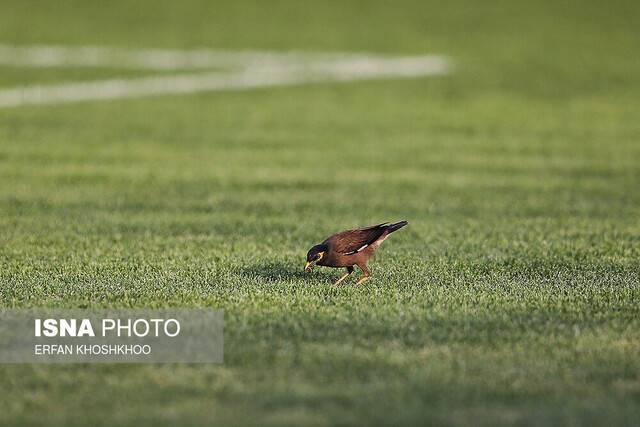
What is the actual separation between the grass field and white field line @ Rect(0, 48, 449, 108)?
1.05 metres

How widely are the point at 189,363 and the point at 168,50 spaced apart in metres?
24.9

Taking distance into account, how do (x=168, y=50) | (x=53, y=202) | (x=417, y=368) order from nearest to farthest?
1. (x=417, y=368)
2. (x=53, y=202)
3. (x=168, y=50)

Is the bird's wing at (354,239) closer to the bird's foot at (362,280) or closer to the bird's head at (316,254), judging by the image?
the bird's head at (316,254)

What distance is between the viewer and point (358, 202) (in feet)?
37.5

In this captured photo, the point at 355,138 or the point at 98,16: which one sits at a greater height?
the point at 98,16

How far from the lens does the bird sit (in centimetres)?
691

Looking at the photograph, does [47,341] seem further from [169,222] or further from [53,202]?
[53,202]

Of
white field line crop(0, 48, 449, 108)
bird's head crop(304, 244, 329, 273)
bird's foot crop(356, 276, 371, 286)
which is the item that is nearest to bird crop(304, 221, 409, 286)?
bird's head crop(304, 244, 329, 273)

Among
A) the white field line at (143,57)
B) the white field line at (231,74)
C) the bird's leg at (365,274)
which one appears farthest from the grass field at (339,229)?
the white field line at (143,57)

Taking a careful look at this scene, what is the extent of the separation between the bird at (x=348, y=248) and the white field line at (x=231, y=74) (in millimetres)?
14499

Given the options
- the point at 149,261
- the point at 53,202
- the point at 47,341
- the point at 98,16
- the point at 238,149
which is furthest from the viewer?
the point at 98,16

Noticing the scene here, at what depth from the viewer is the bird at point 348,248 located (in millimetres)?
6914

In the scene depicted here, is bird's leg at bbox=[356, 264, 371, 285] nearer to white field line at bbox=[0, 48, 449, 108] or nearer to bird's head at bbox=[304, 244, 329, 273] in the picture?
bird's head at bbox=[304, 244, 329, 273]

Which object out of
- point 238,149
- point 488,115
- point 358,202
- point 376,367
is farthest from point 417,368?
point 488,115
